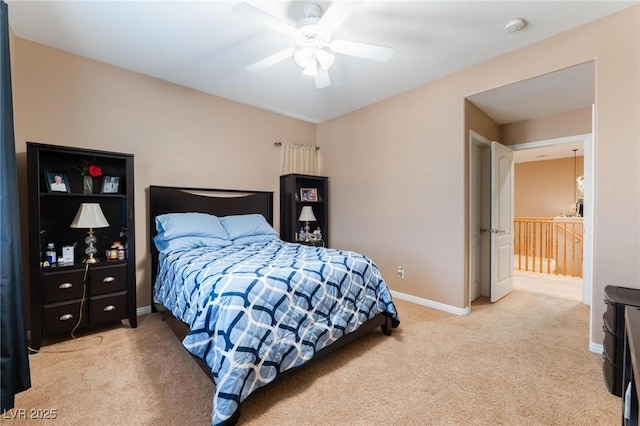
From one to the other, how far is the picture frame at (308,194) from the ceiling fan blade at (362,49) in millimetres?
2441

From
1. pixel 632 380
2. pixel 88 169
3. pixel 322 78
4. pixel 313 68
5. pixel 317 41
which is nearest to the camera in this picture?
pixel 632 380

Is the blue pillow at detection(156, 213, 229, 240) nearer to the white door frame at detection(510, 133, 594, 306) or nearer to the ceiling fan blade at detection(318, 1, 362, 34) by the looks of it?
the ceiling fan blade at detection(318, 1, 362, 34)

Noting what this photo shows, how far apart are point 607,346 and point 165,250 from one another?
11.8ft

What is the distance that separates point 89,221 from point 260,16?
2210mm

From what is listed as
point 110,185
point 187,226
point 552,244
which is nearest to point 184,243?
point 187,226

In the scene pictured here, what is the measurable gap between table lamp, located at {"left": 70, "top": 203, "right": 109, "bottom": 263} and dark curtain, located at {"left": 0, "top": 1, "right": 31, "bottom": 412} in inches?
32.2

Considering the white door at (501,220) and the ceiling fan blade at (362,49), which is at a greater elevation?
the ceiling fan blade at (362,49)

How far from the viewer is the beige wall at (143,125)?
2.53 m

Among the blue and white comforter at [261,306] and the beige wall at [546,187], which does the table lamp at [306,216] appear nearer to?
the blue and white comforter at [261,306]

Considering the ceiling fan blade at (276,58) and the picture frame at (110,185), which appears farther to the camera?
the picture frame at (110,185)

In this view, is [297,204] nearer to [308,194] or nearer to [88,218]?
[308,194]

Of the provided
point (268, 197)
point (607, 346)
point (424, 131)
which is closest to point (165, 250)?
point (268, 197)

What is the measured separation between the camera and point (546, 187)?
22.1 ft

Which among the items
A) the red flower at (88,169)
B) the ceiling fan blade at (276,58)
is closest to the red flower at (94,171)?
the red flower at (88,169)
